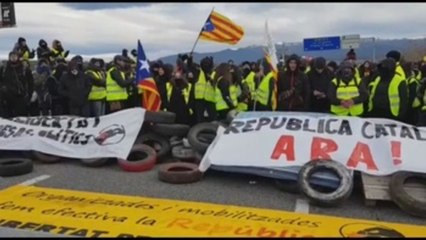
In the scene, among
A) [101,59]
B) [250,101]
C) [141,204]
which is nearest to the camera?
[141,204]

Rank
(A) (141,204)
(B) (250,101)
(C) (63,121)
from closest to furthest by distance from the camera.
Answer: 1. (A) (141,204)
2. (C) (63,121)
3. (B) (250,101)

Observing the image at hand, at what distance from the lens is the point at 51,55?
1405cm

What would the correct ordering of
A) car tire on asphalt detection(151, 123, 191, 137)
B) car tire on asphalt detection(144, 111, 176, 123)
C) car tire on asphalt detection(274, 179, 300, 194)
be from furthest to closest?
car tire on asphalt detection(151, 123, 191, 137) → car tire on asphalt detection(144, 111, 176, 123) → car tire on asphalt detection(274, 179, 300, 194)

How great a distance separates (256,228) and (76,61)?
673 cm

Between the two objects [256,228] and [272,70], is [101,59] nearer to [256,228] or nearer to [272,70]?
[272,70]

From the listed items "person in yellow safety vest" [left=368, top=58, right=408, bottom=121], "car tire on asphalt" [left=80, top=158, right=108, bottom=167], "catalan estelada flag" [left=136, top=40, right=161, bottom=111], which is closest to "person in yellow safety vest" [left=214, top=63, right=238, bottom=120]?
"catalan estelada flag" [left=136, top=40, right=161, bottom=111]

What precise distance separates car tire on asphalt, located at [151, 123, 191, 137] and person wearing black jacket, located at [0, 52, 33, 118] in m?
3.50

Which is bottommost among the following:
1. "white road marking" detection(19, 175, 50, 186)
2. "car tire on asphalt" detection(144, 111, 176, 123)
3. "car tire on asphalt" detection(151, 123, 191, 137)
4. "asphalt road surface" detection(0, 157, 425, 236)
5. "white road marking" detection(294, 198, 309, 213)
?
"white road marking" detection(294, 198, 309, 213)

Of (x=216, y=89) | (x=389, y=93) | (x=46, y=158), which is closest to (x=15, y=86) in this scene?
(x=46, y=158)

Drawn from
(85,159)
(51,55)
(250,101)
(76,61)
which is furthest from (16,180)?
(51,55)

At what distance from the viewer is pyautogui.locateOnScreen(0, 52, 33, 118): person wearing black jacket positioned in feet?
35.3

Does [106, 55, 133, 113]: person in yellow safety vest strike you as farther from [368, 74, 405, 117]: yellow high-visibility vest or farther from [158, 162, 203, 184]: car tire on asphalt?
[368, 74, 405, 117]: yellow high-visibility vest

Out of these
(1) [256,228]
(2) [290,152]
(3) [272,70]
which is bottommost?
(1) [256,228]

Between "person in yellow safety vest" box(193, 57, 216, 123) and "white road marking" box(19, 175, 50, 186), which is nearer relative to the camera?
"white road marking" box(19, 175, 50, 186)
